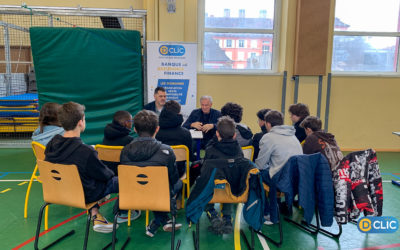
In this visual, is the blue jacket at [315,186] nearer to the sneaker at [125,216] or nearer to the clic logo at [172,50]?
the sneaker at [125,216]

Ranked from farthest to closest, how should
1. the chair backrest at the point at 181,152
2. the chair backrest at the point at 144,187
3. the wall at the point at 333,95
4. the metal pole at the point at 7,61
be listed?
1. the metal pole at the point at 7,61
2. the wall at the point at 333,95
3. the chair backrest at the point at 181,152
4. the chair backrest at the point at 144,187

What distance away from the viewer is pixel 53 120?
2711 mm

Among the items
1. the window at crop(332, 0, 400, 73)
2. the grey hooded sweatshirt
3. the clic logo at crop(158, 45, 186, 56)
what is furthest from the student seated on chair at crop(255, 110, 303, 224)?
the window at crop(332, 0, 400, 73)

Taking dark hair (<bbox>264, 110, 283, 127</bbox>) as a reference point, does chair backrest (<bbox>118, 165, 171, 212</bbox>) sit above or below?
below

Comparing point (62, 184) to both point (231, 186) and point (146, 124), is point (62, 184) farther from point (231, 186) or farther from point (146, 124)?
point (231, 186)

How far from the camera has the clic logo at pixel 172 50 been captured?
16.2ft

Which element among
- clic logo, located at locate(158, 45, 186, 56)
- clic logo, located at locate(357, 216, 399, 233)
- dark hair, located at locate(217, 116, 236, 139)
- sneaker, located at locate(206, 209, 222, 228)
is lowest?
sneaker, located at locate(206, 209, 222, 228)

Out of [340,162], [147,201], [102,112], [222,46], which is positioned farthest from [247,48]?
[147,201]

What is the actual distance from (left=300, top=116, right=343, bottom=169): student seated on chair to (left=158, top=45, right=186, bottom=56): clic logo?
9.29 ft

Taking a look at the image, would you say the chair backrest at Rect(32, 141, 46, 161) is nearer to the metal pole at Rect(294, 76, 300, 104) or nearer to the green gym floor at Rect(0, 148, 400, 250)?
the green gym floor at Rect(0, 148, 400, 250)

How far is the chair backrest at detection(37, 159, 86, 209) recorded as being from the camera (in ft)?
6.58

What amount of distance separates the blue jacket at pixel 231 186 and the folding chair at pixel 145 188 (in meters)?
0.18

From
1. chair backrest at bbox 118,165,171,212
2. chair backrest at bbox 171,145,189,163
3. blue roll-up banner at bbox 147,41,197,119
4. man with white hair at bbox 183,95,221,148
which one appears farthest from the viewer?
blue roll-up banner at bbox 147,41,197,119

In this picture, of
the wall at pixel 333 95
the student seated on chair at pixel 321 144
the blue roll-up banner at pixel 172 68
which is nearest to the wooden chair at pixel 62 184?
the student seated on chair at pixel 321 144
